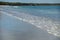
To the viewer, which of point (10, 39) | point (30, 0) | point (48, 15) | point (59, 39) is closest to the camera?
point (30, 0)

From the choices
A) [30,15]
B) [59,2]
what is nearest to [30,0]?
[59,2]

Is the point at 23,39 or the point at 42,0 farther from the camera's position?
the point at 23,39

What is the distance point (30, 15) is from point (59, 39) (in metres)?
1.60

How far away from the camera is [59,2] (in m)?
0.74

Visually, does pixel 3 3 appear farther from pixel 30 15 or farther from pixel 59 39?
pixel 30 15

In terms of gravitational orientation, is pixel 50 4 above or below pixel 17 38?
above

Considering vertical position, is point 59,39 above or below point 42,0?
below

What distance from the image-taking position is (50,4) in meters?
0.71

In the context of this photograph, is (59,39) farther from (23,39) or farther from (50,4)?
(50,4)

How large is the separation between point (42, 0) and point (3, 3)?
270mm

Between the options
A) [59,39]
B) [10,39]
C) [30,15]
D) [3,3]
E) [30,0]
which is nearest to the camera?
[3,3]

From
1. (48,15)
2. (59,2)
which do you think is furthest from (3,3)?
(48,15)

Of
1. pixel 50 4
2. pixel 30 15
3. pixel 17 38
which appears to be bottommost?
pixel 30 15

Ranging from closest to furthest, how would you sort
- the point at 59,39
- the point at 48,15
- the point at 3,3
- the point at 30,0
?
the point at 3,3 < the point at 30,0 < the point at 59,39 < the point at 48,15
